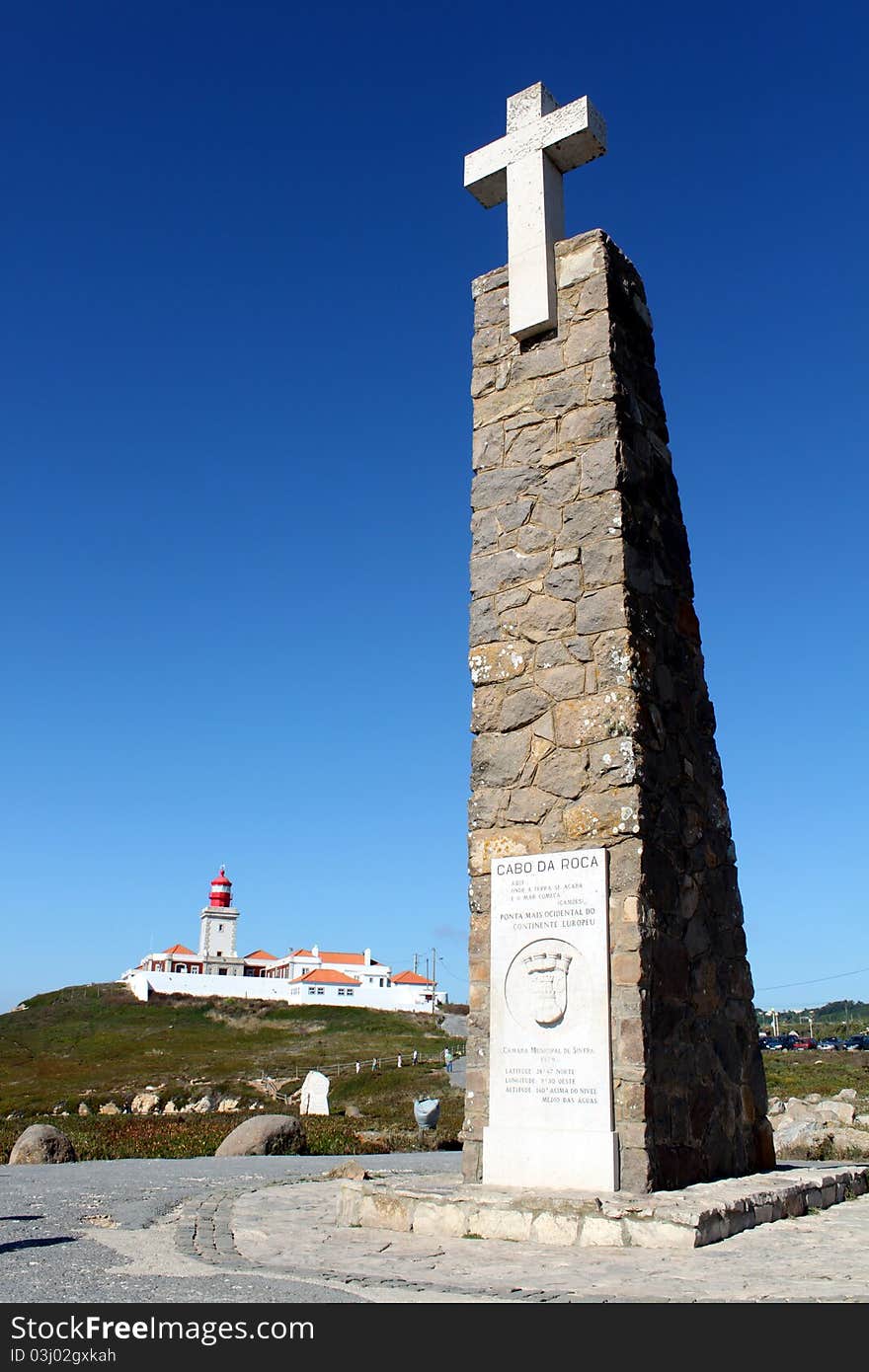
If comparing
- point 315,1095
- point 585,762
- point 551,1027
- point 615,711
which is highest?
point 615,711

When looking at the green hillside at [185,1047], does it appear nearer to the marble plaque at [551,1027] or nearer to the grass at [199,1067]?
the grass at [199,1067]

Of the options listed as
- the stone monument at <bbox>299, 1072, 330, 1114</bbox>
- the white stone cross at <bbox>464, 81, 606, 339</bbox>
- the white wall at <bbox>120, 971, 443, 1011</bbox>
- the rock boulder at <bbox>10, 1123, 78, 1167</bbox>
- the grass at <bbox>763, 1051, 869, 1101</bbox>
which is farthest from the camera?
the white wall at <bbox>120, 971, 443, 1011</bbox>

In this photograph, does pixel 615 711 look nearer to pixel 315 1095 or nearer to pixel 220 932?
pixel 315 1095

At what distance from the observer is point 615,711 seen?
6.69 m

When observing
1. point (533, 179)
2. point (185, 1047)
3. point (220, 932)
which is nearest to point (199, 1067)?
point (185, 1047)

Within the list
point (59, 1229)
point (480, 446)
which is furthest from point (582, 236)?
point (59, 1229)

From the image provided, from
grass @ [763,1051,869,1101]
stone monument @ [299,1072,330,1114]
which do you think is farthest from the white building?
stone monument @ [299,1072,330,1114]

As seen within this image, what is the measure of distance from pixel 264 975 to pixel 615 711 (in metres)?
78.9

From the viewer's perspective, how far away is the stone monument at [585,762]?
20.4 ft

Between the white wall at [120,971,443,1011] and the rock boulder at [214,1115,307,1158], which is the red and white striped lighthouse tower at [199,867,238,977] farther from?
the rock boulder at [214,1115,307,1158]

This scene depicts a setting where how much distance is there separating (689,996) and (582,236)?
17.6 feet

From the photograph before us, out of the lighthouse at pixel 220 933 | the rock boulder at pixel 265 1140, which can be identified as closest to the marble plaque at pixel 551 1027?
the rock boulder at pixel 265 1140

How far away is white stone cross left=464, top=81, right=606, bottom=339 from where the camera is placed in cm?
776

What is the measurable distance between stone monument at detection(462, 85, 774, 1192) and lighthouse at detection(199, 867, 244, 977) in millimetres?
75512
